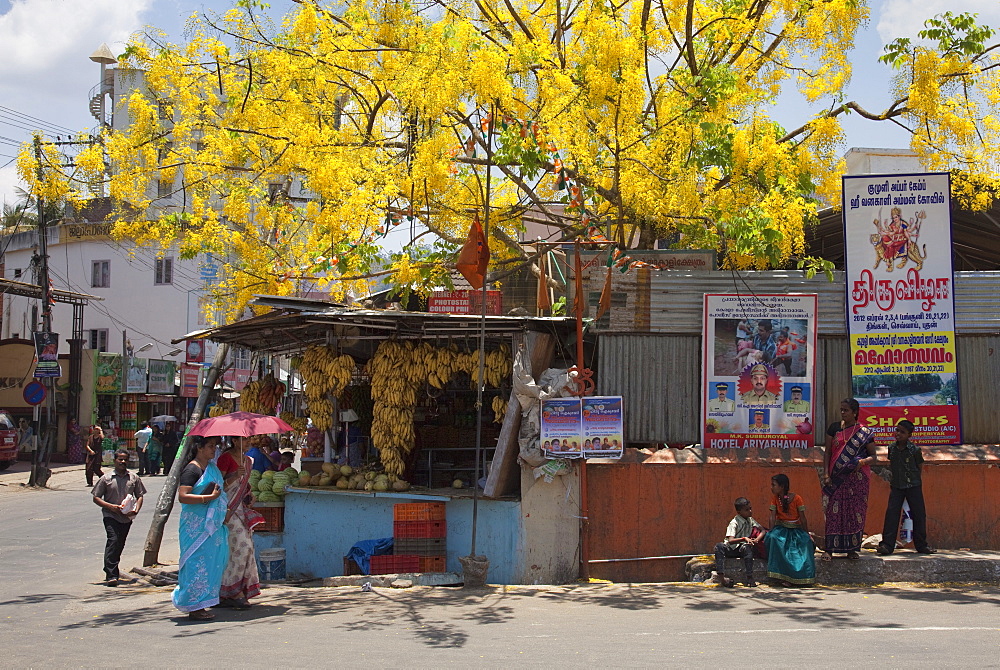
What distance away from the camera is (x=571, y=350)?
11039mm

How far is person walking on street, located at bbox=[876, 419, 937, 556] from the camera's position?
9047mm

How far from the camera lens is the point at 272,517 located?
1115 centimetres

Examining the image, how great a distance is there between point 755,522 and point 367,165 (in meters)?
6.75

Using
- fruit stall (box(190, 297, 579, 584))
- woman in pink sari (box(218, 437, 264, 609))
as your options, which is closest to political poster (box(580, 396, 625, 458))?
fruit stall (box(190, 297, 579, 584))

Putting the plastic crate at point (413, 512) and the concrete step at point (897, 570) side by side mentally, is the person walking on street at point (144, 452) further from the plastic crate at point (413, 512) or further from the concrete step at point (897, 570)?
the concrete step at point (897, 570)

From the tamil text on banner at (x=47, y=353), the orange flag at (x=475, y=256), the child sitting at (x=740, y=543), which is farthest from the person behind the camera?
the tamil text on banner at (x=47, y=353)

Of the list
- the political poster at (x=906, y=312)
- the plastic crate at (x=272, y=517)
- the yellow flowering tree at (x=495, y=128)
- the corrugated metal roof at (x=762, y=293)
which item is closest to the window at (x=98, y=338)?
the yellow flowering tree at (x=495, y=128)

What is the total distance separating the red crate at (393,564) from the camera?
991 centimetres

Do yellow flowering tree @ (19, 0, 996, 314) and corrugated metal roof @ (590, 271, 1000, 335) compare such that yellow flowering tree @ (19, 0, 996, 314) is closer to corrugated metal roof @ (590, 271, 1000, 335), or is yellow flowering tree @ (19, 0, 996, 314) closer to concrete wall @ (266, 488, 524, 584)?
corrugated metal roof @ (590, 271, 1000, 335)

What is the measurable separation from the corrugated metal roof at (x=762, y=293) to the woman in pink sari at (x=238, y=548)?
439cm

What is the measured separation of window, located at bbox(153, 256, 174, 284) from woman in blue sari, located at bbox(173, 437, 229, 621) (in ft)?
100

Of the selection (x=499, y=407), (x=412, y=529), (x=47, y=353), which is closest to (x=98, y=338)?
(x=47, y=353)

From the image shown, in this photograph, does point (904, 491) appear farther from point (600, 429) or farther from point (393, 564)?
point (393, 564)

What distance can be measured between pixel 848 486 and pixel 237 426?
234 inches
